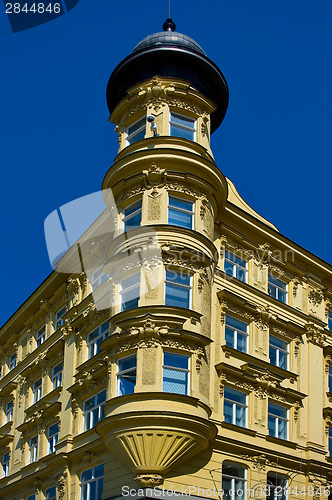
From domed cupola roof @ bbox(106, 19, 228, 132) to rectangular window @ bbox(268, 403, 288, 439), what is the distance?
44.4 ft

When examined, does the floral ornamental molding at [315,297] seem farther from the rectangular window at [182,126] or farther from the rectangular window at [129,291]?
the rectangular window at [129,291]

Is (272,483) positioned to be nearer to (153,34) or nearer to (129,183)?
(129,183)

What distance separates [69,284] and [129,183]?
311 inches

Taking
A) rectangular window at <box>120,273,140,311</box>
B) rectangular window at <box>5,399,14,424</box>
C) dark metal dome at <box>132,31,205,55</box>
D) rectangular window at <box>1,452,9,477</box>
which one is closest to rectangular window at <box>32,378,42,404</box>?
rectangular window at <box>5,399,14,424</box>

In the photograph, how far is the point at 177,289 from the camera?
26781 millimetres

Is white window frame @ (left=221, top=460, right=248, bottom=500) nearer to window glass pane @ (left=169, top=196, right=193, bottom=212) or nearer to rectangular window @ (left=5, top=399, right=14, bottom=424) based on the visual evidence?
window glass pane @ (left=169, top=196, right=193, bottom=212)

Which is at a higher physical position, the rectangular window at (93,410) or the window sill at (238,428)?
the rectangular window at (93,410)

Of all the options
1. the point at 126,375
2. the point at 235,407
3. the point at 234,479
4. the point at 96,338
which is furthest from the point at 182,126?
the point at 234,479

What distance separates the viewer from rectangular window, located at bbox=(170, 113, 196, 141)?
99.4 ft

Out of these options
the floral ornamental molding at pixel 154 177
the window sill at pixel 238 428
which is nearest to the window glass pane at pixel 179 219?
the floral ornamental molding at pixel 154 177

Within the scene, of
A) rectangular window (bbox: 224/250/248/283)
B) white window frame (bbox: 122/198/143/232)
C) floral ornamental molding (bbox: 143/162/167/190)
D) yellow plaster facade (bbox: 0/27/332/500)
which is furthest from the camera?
rectangular window (bbox: 224/250/248/283)

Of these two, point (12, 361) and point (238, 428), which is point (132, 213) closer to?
point (238, 428)

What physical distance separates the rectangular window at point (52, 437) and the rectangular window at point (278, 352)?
10.0 m

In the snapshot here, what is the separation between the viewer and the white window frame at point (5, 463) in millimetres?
37062
